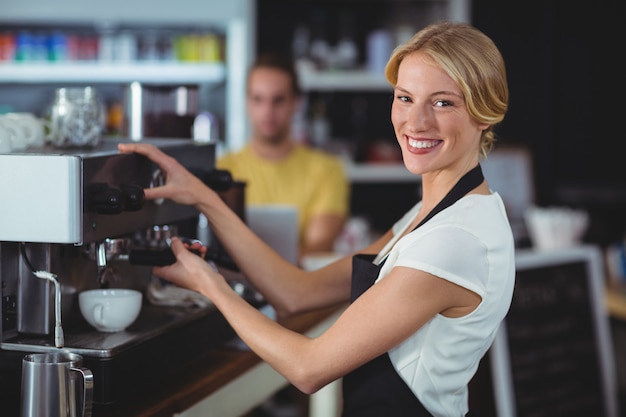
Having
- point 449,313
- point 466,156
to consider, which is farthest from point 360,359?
point 466,156

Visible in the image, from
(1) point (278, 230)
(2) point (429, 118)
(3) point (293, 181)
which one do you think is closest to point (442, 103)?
(2) point (429, 118)

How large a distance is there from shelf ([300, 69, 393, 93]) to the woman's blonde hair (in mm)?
3308

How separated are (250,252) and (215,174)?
20cm

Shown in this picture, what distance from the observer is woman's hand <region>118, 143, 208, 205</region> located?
1.76m

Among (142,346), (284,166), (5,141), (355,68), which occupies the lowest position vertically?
(142,346)

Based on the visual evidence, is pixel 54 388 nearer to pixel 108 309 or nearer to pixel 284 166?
pixel 108 309

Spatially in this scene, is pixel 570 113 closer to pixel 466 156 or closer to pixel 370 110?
pixel 370 110

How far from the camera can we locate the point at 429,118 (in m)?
1.56

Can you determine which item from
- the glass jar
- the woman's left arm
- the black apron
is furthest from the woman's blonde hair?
the glass jar

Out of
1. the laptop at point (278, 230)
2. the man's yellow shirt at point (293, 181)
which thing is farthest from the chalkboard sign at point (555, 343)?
the man's yellow shirt at point (293, 181)

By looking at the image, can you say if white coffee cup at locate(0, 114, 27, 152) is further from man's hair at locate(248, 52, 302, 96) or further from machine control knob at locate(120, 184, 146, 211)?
man's hair at locate(248, 52, 302, 96)

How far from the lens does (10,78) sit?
4.78 m

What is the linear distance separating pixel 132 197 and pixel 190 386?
40 centimetres

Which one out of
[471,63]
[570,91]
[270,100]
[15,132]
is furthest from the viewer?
[570,91]
